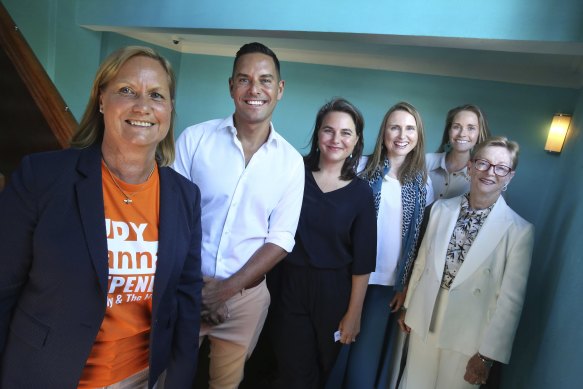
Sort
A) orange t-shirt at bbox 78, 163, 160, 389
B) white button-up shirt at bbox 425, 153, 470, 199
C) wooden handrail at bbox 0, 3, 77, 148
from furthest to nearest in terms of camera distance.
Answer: white button-up shirt at bbox 425, 153, 470, 199
wooden handrail at bbox 0, 3, 77, 148
orange t-shirt at bbox 78, 163, 160, 389

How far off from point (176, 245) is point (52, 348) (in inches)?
17.2

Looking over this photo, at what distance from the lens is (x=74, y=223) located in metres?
0.98

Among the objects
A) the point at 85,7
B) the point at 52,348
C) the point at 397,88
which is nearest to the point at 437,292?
the point at 52,348

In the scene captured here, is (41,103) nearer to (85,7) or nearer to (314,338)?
(314,338)

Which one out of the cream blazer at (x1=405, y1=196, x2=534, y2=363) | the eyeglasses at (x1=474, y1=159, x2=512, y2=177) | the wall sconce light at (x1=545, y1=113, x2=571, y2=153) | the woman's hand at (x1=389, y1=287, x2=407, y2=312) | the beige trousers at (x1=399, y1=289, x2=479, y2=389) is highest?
the wall sconce light at (x1=545, y1=113, x2=571, y2=153)

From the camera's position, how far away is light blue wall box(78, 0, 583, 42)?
2223 millimetres

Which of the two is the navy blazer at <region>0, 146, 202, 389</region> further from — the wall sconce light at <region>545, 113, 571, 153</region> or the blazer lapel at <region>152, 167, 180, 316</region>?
the wall sconce light at <region>545, 113, 571, 153</region>

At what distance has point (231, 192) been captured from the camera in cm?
165

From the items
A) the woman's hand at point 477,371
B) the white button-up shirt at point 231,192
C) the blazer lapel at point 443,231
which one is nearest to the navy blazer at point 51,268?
the white button-up shirt at point 231,192

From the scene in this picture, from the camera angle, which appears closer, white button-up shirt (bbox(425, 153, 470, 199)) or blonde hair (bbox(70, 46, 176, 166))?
blonde hair (bbox(70, 46, 176, 166))

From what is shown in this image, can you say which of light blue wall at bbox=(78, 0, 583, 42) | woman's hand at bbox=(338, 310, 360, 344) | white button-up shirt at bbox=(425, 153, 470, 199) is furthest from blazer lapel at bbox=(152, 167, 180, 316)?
light blue wall at bbox=(78, 0, 583, 42)

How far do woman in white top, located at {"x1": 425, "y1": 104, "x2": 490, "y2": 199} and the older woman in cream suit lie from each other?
605mm

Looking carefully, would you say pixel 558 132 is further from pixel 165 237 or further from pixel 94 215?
pixel 94 215

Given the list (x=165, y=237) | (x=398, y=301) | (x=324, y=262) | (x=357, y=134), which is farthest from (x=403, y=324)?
(x=165, y=237)
